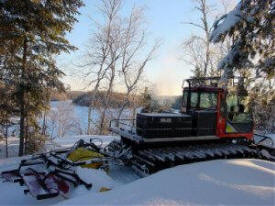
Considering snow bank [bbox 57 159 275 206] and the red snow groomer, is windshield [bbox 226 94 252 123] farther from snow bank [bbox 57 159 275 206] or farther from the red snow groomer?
snow bank [bbox 57 159 275 206]

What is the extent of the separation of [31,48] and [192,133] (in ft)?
27.0

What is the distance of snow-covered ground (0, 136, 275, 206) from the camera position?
470cm

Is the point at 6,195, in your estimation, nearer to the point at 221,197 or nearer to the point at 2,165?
the point at 2,165

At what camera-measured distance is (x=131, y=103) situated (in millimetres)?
28078

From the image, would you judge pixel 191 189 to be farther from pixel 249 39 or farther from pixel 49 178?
pixel 249 39

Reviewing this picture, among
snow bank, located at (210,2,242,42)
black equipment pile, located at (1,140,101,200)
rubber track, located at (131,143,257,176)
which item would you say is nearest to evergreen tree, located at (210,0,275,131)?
snow bank, located at (210,2,242,42)

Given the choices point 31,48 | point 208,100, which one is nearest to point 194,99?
point 208,100

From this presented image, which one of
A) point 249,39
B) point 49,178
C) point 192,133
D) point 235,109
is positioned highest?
point 249,39

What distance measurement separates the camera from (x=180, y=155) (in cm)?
808

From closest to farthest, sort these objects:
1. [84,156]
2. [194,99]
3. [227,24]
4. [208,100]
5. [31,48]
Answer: [84,156]
[227,24]
[208,100]
[194,99]
[31,48]

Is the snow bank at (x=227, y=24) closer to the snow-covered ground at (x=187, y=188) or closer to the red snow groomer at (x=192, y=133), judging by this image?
the red snow groomer at (x=192, y=133)

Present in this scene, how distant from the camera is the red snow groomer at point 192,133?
26.9 feet

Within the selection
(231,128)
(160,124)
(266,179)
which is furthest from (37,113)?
(266,179)

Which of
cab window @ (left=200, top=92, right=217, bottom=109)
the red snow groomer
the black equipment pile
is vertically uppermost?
cab window @ (left=200, top=92, right=217, bottom=109)
